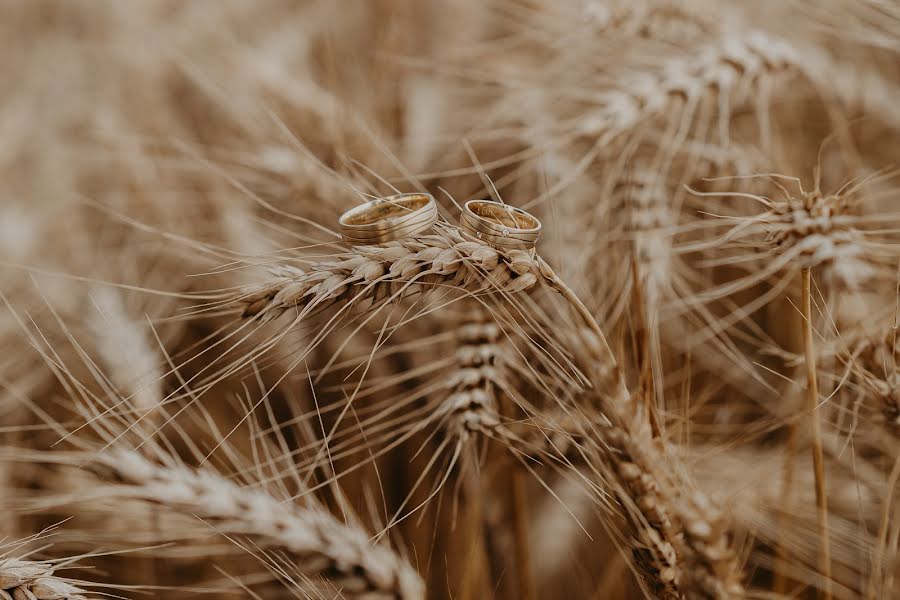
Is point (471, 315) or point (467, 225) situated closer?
point (467, 225)

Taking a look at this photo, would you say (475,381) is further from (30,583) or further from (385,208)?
(30,583)

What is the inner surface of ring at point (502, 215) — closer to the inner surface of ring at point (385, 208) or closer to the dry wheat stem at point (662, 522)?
the inner surface of ring at point (385, 208)

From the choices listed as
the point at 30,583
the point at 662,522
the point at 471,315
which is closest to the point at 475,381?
the point at 471,315

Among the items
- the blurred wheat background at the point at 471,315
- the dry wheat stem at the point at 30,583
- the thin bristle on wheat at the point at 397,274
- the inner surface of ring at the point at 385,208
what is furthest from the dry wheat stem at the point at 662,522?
the dry wheat stem at the point at 30,583

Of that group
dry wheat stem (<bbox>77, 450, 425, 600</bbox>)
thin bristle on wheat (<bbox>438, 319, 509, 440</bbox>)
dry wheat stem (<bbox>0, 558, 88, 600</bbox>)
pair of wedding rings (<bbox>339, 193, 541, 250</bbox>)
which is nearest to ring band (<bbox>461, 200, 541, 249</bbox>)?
pair of wedding rings (<bbox>339, 193, 541, 250</bbox>)

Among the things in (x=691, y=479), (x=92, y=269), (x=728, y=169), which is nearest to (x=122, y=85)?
(x=92, y=269)

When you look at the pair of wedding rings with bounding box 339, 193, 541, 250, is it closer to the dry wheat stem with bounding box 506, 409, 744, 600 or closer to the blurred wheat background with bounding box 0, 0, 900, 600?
the blurred wheat background with bounding box 0, 0, 900, 600
